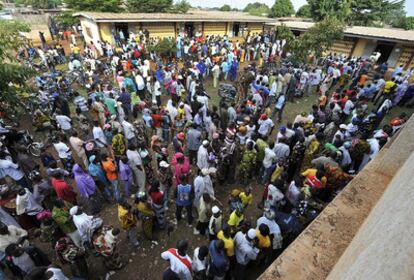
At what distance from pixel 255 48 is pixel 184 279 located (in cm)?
1886

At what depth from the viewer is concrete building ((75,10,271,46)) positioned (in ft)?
55.0

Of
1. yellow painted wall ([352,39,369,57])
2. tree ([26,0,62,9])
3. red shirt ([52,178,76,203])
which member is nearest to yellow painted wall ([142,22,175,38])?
yellow painted wall ([352,39,369,57])

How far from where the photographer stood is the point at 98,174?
5.36m

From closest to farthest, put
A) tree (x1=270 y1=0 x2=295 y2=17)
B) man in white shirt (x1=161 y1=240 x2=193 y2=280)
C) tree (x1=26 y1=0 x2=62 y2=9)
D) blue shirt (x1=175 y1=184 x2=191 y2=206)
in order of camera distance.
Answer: man in white shirt (x1=161 y1=240 x2=193 y2=280) → blue shirt (x1=175 y1=184 x2=191 y2=206) → tree (x1=270 y1=0 x2=295 y2=17) → tree (x1=26 y1=0 x2=62 y2=9)

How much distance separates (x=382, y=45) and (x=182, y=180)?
21397mm

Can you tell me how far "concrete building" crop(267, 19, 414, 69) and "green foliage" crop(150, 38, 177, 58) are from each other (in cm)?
1239

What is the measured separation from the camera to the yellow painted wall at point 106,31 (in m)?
16.8

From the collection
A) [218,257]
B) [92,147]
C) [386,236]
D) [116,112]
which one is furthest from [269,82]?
[386,236]

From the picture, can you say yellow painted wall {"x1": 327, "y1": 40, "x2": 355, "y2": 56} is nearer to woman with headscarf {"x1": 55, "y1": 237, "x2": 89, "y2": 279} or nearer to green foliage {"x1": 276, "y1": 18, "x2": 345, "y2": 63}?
green foliage {"x1": 276, "y1": 18, "x2": 345, "y2": 63}

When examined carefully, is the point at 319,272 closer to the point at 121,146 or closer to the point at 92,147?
the point at 121,146

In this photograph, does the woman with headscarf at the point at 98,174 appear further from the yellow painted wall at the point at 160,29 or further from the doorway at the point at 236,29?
the doorway at the point at 236,29

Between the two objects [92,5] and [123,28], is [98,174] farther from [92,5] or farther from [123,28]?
[92,5]

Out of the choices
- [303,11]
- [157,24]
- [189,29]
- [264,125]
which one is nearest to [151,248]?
[264,125]

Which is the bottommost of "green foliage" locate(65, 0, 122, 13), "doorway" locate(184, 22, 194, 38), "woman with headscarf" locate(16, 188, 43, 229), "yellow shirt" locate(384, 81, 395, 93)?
"woman with headscarf" locate(16, 188, 43, 229)
